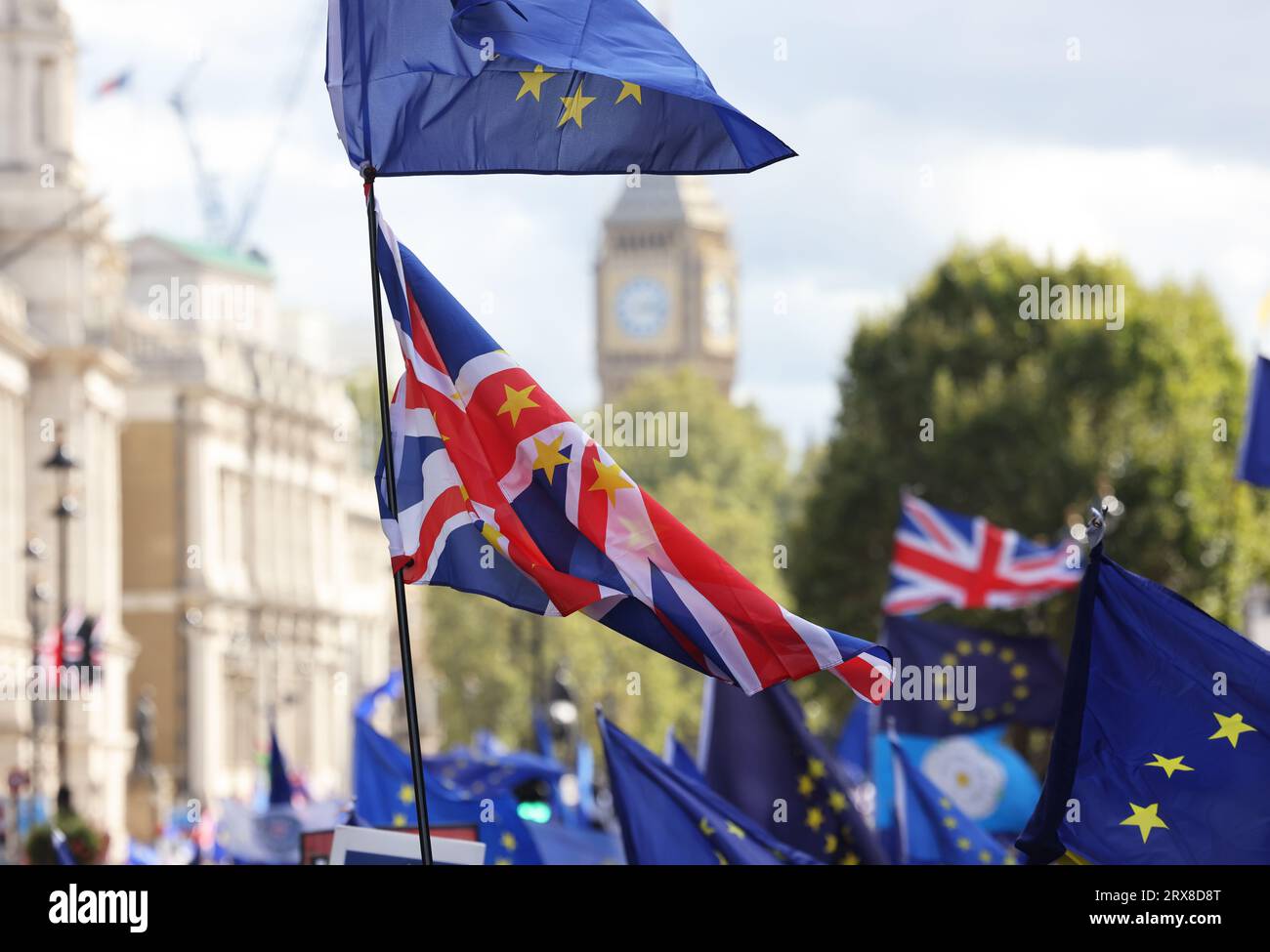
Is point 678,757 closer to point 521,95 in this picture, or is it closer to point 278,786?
point 521,95

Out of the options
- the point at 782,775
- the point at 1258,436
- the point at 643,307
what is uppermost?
the point at 643,307

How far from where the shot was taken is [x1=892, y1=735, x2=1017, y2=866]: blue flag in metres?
13.7

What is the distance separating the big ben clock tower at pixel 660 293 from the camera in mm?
186625

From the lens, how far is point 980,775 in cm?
2203

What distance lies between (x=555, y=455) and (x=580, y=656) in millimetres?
75142

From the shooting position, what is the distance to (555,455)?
8531mm

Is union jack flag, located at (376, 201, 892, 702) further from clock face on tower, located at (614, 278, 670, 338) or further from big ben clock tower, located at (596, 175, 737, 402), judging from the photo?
clock face on tower, located at (614, 278, 670, 338)

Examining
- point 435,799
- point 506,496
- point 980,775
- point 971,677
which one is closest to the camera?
point 506,496

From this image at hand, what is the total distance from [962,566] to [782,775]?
534 inches

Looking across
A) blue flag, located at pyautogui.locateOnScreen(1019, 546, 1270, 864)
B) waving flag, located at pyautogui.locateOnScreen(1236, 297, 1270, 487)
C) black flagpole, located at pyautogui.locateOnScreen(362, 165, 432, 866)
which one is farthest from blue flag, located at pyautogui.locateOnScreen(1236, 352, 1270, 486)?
black flagpole, located at pyautogui.locateOnScreen(362, 165, 432, 866)

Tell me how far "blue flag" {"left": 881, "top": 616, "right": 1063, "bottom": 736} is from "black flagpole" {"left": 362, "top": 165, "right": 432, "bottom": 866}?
42.2 ft

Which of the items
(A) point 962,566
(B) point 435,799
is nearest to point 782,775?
(B) point 435,799

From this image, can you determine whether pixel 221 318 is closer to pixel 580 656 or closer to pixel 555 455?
pixel 580 656

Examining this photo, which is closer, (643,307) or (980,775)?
(980,775)
